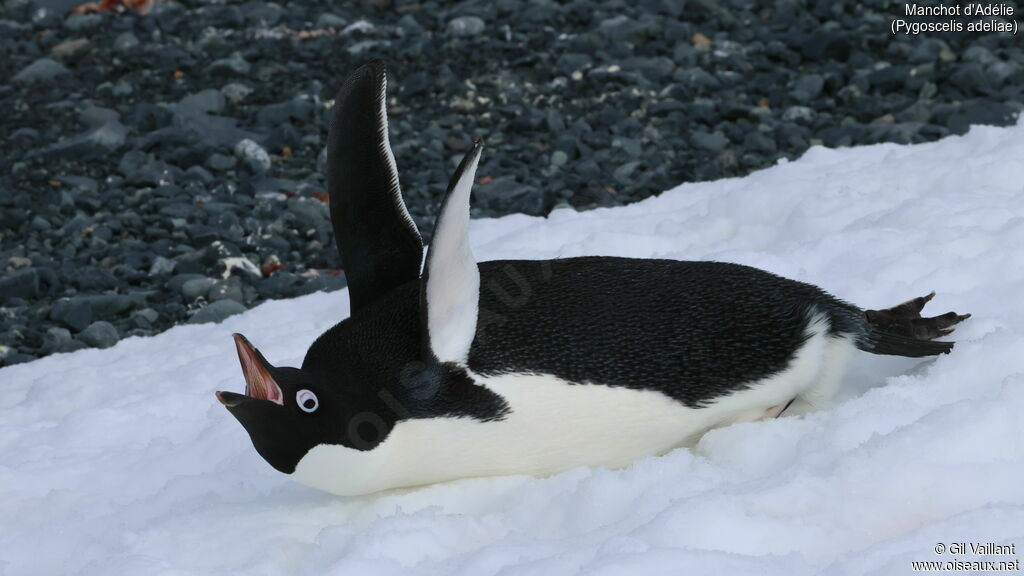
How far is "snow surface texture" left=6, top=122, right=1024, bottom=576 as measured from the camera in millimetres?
1860

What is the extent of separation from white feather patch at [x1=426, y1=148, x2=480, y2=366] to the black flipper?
72 cm

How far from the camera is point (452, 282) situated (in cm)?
200

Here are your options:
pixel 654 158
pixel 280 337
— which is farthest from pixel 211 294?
pixel 654 158

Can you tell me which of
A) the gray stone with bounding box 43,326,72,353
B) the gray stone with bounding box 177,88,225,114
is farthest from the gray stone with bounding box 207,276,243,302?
the gray stone with bounding box 177,88,225,114

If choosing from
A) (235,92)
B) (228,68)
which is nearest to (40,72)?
(228,68)

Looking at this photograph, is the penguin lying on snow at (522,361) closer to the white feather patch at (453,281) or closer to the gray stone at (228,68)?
the white feather patch at (453,281)

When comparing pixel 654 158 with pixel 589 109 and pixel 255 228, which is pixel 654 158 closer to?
pixel 589 109

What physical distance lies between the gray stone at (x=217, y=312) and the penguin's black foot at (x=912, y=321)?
2.23 meters

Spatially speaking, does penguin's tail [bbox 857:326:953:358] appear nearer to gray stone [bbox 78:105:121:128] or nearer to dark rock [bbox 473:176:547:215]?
dark rock [bbox 473:176:547:215]

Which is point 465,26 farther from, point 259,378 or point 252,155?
point 259,378

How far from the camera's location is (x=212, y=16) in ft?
23.7

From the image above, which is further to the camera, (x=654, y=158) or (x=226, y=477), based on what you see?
(x=654, y=158)

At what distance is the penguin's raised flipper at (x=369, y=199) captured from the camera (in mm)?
2311

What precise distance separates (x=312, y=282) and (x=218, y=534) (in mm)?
2191
